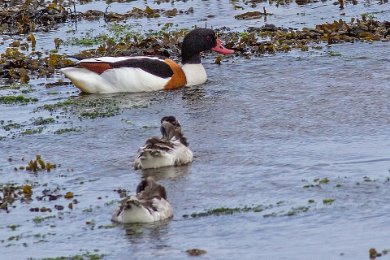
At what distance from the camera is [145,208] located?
1101cm

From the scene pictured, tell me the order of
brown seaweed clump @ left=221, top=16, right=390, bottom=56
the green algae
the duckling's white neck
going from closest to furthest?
the green algae, the duckling's white neck, brown seaweed clump @ left=221, top=16, right=390, bottom=56

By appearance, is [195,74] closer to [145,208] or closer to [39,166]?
[39,166]

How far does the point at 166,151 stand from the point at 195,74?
5.46 metres

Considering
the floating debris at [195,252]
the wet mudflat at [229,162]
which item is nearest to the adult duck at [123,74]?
the wet mudflat at [229,162]

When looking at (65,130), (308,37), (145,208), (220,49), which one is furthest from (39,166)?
(308,37)

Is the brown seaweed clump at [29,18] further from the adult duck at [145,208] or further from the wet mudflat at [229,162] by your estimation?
the adult duck at [145,208]

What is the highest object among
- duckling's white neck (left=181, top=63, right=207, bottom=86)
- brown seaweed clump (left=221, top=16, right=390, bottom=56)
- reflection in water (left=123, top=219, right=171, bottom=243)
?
brown seaweed clump (left=221, top=16, right=390, bottom=56)

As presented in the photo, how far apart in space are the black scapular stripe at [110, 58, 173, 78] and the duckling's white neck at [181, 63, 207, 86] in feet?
1.29

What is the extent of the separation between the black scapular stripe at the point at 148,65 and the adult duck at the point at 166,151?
4.67 metres

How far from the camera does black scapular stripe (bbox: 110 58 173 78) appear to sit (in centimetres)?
1822

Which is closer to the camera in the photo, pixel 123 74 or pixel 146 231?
pixel 146 231

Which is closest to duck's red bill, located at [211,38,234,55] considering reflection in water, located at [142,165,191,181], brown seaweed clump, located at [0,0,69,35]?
brown seaweed clump, located at [0,0,69,35]

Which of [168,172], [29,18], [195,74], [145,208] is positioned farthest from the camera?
[29,18]

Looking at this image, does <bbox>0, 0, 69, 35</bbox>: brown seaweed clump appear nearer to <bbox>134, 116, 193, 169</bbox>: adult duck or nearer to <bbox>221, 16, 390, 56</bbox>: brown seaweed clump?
<bbox>221, 16, 390, 56</bbox>: brown seaweed clump
